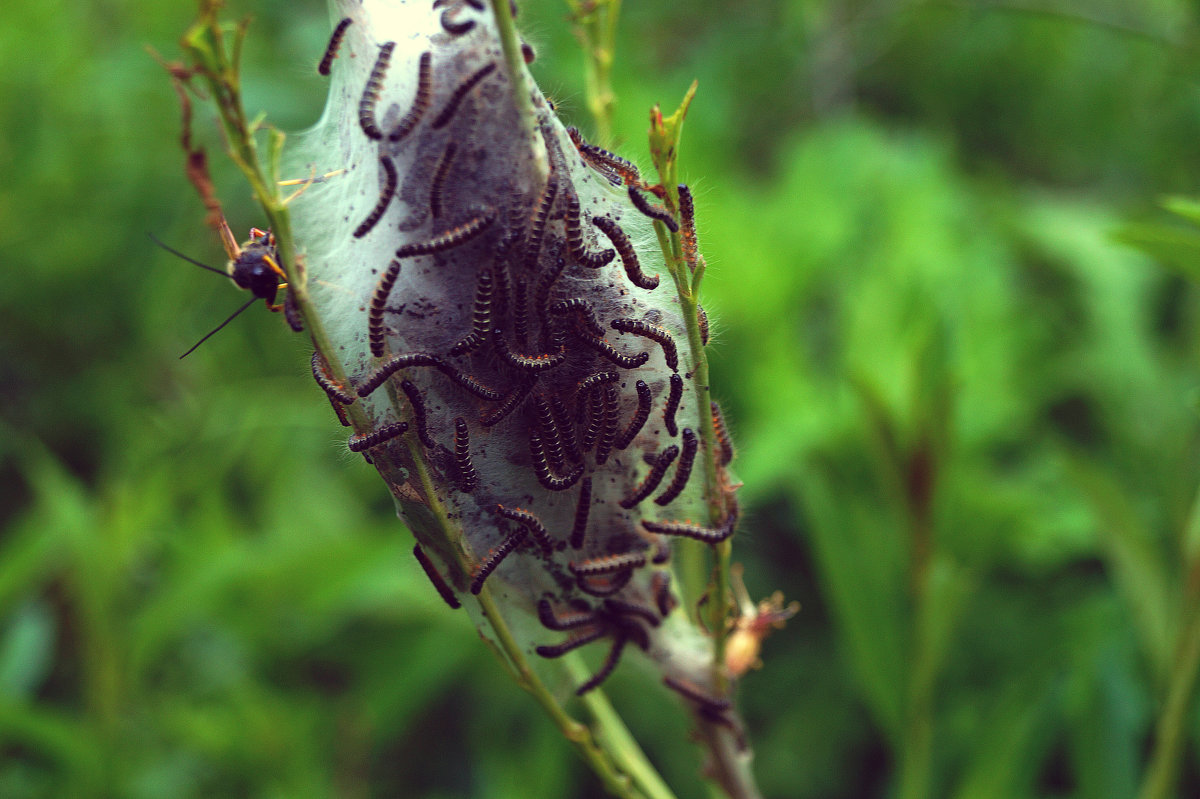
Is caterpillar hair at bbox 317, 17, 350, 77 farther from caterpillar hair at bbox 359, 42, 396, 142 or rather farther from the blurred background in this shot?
the blurred background

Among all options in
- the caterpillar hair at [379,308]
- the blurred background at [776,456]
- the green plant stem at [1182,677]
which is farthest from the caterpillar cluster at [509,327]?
the green plant stem at [1182,677]

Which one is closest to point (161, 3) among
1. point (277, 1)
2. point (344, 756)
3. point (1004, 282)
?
point (277, 1)

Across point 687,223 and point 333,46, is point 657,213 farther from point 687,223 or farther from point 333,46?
point 333,46

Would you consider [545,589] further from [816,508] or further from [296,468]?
[296,468]

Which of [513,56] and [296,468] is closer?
[513,56]

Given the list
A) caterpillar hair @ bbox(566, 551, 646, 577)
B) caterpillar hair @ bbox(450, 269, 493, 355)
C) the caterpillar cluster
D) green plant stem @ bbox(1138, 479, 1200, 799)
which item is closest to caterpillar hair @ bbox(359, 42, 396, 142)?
the caterpillar cluster

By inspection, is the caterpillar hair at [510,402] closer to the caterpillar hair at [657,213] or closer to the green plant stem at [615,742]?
the caterpillar hair at [657,213]
